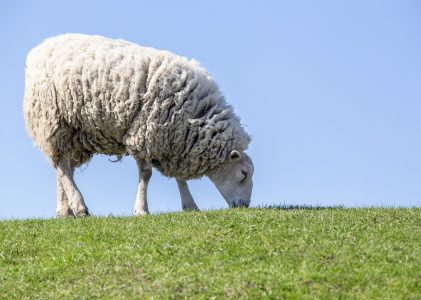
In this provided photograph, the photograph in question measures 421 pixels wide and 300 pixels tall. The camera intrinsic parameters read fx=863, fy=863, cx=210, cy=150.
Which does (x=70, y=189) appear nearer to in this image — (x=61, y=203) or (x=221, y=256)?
(x=61, y=203)

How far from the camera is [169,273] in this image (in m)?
11.0

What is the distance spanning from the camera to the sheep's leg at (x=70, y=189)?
16938 mm

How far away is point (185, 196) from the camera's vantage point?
18328 millimetres

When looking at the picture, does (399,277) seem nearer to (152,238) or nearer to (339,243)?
(339,243)

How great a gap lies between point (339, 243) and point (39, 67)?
8.08m

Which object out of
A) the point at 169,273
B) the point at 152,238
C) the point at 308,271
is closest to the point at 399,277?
the point at 308,271

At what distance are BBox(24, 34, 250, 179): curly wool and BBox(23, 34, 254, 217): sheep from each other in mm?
19

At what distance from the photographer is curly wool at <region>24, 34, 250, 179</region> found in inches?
655

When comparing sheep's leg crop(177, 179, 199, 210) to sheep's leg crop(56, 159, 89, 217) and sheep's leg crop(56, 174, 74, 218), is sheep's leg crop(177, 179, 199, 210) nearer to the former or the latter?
sheep's leg crop(56, 159, 89, 217)

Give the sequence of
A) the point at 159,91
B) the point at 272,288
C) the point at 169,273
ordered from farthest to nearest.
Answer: the point at 159,91 < the point at 169,273 < the point at 272,288

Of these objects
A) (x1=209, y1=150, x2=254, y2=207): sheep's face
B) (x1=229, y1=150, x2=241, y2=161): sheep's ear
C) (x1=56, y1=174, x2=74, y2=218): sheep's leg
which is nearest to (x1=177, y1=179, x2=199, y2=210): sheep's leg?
(x1=209, y1=150, x2=254, y2=207): sheep's face

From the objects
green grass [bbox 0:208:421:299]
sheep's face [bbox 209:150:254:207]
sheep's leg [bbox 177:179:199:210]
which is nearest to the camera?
green grass [bbox 0:208:421:299]

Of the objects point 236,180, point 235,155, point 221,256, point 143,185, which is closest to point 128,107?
point 143,185

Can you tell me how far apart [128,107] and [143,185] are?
1703 millimetres
